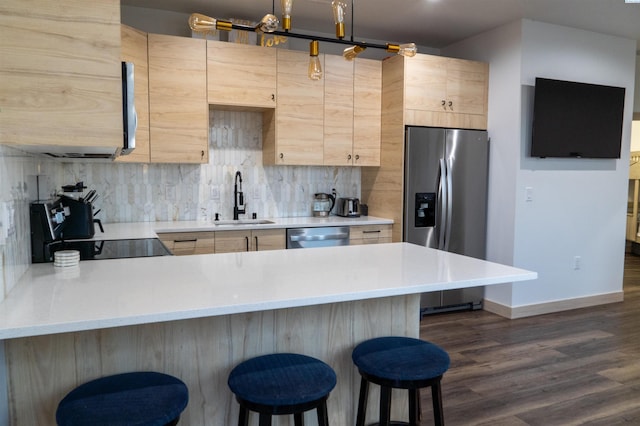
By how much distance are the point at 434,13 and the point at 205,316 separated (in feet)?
12.0

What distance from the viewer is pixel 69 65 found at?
1.51 m

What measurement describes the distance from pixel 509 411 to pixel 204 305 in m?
2.10

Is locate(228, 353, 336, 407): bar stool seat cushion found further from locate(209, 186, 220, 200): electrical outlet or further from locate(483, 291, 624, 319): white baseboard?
locate(483, 291, 624, 319): white baseboard

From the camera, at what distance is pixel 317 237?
420cm

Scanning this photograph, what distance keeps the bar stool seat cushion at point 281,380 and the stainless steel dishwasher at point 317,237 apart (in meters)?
2.38

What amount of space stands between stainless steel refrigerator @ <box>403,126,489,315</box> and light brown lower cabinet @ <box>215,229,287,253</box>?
1.24 metres

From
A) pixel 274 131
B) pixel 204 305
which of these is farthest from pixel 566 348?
pixel 204 305

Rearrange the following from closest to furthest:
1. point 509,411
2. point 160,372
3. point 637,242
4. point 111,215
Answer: point 160,372
point 509,411
point 111,215
point 637,242

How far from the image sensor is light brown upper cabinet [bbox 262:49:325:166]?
13.9ft

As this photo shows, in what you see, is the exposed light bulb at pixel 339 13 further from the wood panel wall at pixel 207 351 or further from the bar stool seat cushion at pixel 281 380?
the bar stool seat cushion at pixel 281 380

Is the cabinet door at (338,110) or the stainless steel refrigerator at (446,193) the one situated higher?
the cabinet door at (338,110)

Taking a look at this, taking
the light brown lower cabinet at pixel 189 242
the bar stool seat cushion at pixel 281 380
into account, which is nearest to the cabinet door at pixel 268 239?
the light brown lower cabinet at pixel 189 242

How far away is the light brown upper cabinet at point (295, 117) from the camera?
4238 mm

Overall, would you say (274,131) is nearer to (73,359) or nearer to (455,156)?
(455,156)
